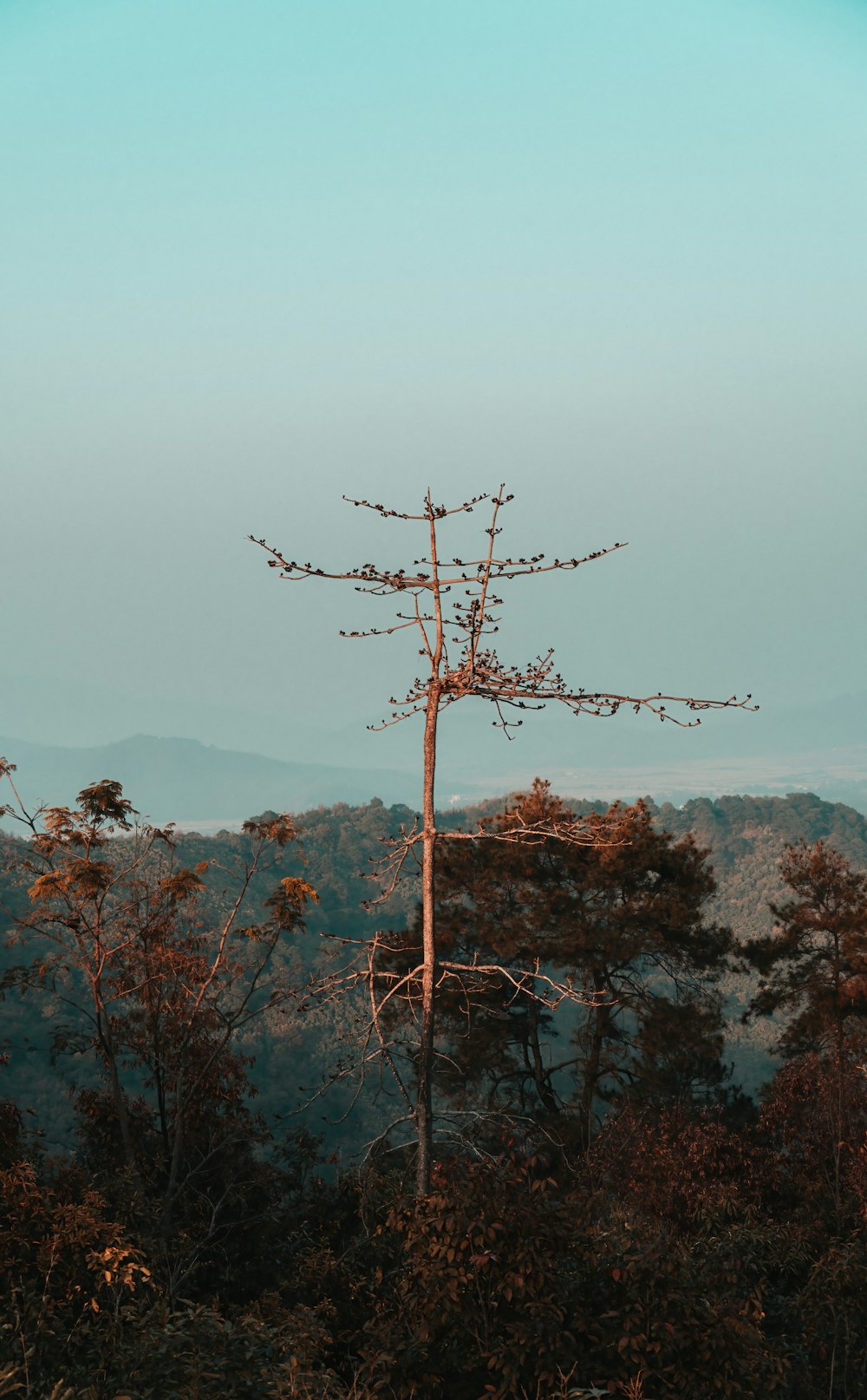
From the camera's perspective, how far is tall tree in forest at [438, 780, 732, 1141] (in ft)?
65.4

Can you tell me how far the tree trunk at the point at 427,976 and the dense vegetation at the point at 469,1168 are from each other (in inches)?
11.2

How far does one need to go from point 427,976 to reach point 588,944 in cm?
1158

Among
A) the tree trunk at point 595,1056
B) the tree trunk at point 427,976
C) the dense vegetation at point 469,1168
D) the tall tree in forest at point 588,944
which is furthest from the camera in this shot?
the tree trunk at point 595,1056

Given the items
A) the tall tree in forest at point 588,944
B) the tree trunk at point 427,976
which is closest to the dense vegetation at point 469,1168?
the tall tree in forest at point 588,944

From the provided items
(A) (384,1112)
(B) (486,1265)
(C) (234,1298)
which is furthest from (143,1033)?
(A) (384,1112)

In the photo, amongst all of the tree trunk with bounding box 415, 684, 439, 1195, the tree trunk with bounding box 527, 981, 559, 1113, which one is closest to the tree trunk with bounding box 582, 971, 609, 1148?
the tree trunk with bounding box 527, 981, 559, 1113

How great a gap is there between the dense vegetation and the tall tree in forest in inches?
2.6

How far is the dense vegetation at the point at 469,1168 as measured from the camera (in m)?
6.43

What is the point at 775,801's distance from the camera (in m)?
72.6

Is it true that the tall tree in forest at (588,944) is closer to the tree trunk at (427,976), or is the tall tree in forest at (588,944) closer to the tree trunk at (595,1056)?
the tree trunk at (595,1056)

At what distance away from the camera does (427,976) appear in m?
8.82

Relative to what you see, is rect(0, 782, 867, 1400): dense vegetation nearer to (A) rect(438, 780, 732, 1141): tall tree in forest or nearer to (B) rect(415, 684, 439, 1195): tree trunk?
(A) rect(438, 780, 732, 1141): tall tree in forest

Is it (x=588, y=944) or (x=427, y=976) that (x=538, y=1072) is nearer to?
(x=588, y=944)

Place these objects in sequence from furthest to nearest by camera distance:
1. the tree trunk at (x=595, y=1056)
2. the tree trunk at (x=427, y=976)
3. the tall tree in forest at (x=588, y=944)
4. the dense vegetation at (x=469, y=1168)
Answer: the tree trunk at (x=595, y=1056), the tall tree in forest at (x=588, y=944), the tree trunk at (x=427, y=976), the dense vegetation at (x=469, y=1168)
